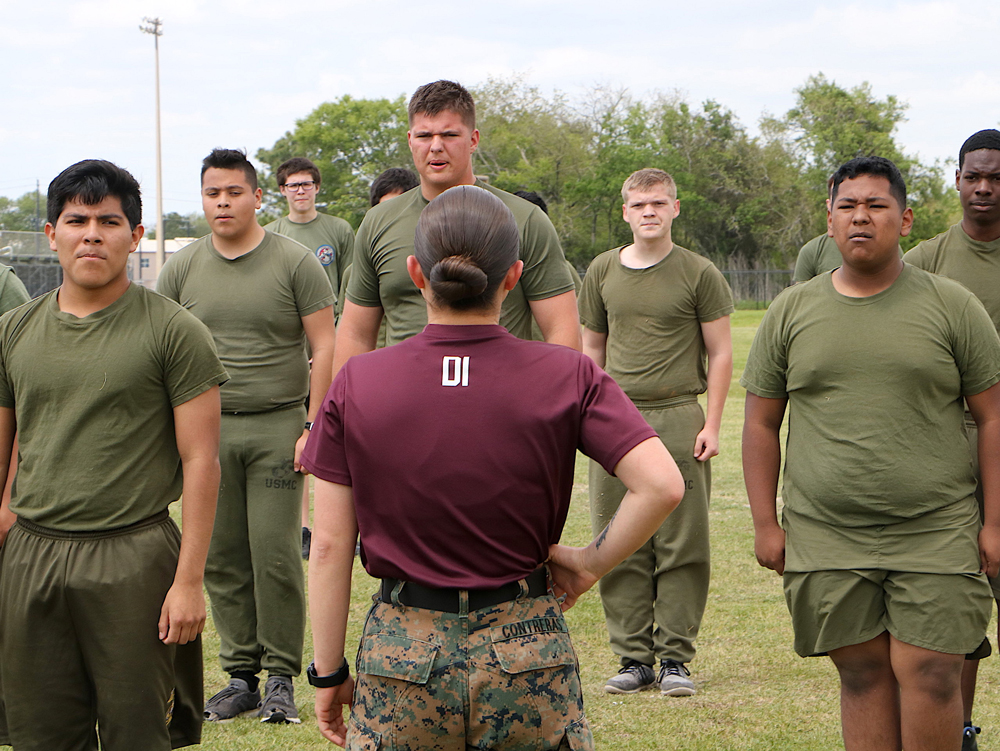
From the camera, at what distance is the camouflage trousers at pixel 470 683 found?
2.34 metres

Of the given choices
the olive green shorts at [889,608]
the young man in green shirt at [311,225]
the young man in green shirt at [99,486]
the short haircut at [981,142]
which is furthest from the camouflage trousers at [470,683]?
the young man in green shirt at [311,225]

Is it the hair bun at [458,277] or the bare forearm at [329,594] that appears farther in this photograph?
the bare forearm at [329,594]

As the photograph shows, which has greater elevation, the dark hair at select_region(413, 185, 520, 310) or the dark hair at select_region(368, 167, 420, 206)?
the dark hair at select_region(368, 167, 420, 206)

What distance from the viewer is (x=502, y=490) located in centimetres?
235

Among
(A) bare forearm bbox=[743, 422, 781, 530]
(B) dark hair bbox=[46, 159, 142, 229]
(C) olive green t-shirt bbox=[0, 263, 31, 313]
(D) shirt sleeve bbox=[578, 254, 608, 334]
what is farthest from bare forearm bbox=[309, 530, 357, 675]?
(D) shirt sleeve bbox=[578, 254, 608, 334]

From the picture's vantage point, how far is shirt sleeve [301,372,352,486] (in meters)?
2.46

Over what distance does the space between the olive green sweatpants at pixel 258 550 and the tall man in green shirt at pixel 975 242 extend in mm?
2953

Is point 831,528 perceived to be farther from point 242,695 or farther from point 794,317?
point 242,695

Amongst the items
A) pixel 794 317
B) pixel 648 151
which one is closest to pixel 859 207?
pixel 794 317

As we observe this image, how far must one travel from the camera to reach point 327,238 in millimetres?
8711

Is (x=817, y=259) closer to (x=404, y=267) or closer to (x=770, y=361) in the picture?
(x=770, y=361)

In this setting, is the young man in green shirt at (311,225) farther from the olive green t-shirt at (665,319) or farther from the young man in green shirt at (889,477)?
the young man in green shirt at (889,477)

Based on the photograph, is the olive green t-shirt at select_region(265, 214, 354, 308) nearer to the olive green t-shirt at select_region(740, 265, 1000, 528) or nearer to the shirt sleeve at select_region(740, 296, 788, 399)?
the shirt sleeve at select_region(740, 296, 788, 399)

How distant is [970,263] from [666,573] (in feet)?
7.06
